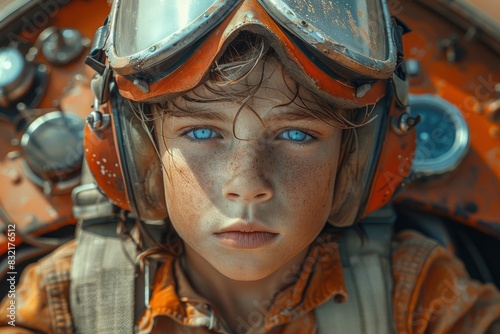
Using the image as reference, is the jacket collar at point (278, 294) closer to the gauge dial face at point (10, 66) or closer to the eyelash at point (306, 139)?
the eyelash at point (306, 139)

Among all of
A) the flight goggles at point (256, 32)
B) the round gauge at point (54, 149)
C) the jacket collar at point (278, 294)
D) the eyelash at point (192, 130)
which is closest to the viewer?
the flight goggles at point (256, 32)

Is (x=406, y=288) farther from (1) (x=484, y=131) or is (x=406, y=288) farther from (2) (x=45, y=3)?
(2) (x=45, y=3)

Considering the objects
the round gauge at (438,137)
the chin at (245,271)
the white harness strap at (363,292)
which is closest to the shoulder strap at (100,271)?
the chin at (245,271)

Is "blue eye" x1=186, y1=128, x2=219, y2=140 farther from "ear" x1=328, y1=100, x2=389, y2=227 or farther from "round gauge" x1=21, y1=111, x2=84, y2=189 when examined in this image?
"round gauge" x1=21, y1=111, x2=84, y2=189

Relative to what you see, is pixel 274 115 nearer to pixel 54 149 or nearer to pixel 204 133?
pixel 204 133

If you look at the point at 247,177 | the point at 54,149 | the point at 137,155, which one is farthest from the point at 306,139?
the point at 54,149

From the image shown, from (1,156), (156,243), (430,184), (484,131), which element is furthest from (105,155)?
(484,131)
